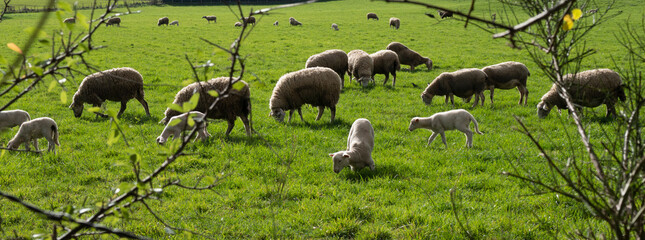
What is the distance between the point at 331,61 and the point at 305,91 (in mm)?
4496

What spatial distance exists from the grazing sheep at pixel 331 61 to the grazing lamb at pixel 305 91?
3754 millimetres

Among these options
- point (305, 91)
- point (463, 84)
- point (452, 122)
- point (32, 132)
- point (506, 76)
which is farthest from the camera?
point (506, 76)

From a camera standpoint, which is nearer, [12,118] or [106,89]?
[12,118]

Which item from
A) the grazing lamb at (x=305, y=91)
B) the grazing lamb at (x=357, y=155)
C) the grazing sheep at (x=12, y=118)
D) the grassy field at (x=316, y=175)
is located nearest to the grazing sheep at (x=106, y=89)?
the grassy field at (x=316, y=175)

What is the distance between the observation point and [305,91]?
10000 millimetres

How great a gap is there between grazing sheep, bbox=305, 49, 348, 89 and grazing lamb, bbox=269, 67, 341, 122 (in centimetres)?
375

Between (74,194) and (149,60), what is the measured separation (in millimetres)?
15644

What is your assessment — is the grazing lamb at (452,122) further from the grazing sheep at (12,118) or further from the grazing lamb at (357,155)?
the grazing sheep at (12,118)

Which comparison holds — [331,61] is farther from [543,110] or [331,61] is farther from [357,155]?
[357,155]

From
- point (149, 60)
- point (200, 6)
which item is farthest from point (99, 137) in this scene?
point (200, 6)

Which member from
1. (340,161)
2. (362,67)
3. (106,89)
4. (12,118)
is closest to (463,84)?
(362,67)

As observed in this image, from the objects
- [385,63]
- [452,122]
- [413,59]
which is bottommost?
[413,59]

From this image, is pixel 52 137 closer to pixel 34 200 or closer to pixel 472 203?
pixel 34 200

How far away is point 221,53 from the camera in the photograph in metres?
1.67
